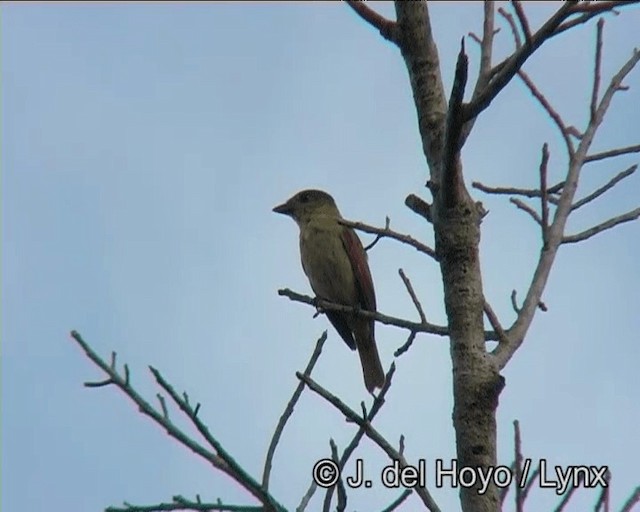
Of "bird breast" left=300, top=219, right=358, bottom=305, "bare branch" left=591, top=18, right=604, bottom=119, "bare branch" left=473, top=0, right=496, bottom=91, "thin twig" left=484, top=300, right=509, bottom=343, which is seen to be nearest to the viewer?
"thin twig" left=484, top=300, right=509, bottom=343

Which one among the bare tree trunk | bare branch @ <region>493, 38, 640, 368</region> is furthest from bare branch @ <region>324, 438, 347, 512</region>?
bare branch @ <region>493, 38, 640, 368</region>

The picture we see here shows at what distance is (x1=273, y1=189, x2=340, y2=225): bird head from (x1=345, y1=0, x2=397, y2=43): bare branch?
18.8 feet

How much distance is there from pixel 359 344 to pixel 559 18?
20.1 ft

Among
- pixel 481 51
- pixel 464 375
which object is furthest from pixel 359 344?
pixel 464 375

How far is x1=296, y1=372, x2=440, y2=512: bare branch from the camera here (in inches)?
108

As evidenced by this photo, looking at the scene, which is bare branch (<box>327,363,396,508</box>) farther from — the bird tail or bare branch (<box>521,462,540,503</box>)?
the bird tail

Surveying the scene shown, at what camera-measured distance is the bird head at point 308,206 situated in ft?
29.9

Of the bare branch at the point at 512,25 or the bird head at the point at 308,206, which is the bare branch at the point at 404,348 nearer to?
the bare branch at the point at 512,25

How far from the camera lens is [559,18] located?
8.76ft

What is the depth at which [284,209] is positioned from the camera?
935 cm

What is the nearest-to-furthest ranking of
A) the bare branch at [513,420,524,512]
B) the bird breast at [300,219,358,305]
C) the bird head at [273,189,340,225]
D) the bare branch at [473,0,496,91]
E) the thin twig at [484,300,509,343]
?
the bare branch at [513,420,524,512] → the thin twig at [484,300,509,343] → the bare branch at [473,0,496,91] → the bird breast at [300,219,358,305] → the bird head at [273,189,340,225]

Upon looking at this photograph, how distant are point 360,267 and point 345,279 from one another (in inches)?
6.1

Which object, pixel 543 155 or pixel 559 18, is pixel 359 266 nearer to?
pixel 543 155

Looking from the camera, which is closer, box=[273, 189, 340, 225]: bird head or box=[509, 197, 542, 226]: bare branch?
box=[509, 197, 542, 226]: bare branch
